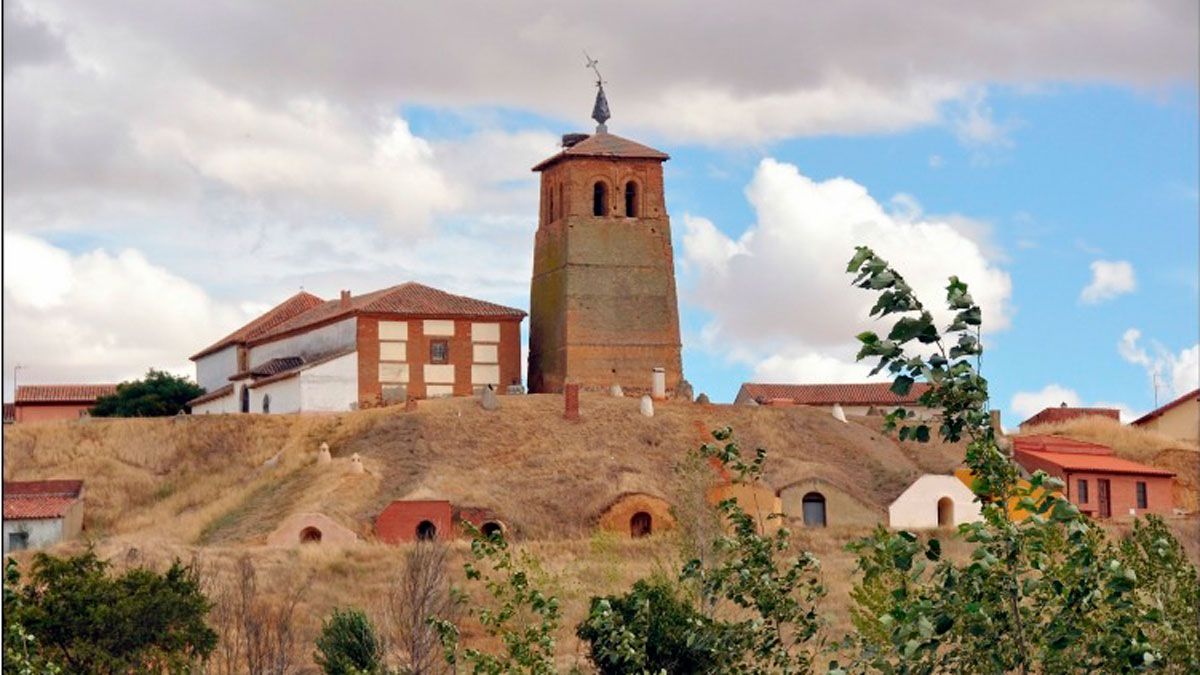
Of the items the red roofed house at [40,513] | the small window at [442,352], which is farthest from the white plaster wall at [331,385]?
the red roofed house at [40,513]

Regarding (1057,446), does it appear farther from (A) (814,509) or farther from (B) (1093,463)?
(A) (814,509)

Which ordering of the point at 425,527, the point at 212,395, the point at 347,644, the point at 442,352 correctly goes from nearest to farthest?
the point at 347,644
the point at 425,527
the point at 442,352
the point at 212,395

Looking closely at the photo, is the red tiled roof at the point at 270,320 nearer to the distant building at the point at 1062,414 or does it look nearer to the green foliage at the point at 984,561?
the distant building at the point at 1062,414

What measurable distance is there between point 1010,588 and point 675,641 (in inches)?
695

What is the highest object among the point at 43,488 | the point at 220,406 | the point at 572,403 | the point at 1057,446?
the point at 220,406

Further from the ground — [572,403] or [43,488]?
[572,403]

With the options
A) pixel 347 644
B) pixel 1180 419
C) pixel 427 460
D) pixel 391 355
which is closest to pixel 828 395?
pixel 1180 419

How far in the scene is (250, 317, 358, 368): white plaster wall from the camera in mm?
54062

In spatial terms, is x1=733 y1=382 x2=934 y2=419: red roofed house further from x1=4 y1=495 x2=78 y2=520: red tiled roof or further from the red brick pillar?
x1=4 y1=495 x2=78 y2=520: red tiled roof

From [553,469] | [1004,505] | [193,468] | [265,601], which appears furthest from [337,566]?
[1004,505]

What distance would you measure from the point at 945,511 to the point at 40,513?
71.9ft

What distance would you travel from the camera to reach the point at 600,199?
56.2m

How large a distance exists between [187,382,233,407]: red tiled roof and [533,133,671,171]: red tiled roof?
1175cm

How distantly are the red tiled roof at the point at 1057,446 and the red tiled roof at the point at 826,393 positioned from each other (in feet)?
28.3
